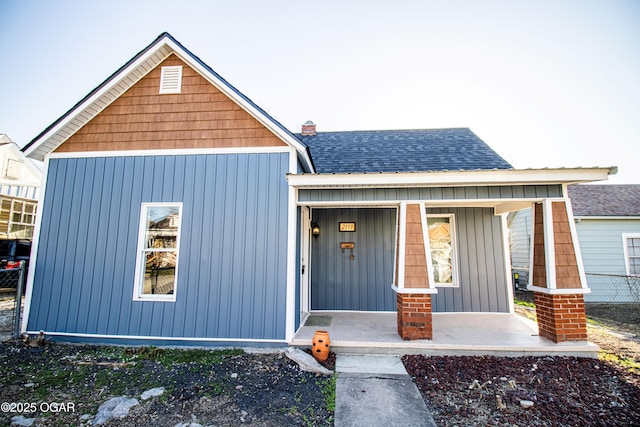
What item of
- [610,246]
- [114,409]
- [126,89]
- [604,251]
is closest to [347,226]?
[114,409]

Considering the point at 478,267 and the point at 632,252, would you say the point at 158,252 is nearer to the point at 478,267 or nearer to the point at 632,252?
the point at 478,267

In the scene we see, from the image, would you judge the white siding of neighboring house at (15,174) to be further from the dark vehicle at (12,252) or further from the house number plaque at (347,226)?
the house number plaque at (347,226)

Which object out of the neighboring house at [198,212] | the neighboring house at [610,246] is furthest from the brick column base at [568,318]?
the neighboring house at [610,246]

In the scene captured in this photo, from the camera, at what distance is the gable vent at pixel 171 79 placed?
5281 millimetres

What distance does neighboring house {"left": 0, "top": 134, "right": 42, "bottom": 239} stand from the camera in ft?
36.0

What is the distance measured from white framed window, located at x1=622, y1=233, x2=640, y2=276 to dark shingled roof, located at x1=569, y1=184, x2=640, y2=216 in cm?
87

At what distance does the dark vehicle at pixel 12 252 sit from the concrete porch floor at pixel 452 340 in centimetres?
1211

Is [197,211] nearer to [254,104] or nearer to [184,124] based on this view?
[184,124]

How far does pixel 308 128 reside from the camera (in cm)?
1009

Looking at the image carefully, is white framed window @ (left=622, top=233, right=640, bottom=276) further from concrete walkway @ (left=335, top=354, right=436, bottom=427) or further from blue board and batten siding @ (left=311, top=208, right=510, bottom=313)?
concrete walkway @ (left=335, top=354, right=436, bottom=427)

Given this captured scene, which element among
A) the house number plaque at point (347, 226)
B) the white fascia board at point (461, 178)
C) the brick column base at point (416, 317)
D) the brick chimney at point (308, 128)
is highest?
the brick chimney at point (308, 128)

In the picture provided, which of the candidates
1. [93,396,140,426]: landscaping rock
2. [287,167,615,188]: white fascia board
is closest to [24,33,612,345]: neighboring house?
[287,167,615,188]: white fascia board

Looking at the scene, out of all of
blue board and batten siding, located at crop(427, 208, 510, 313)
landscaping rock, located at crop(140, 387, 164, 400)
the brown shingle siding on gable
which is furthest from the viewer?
blue board and batten siding, located at crop(427, 208, 510, 313)

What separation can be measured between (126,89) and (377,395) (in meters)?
6.89
